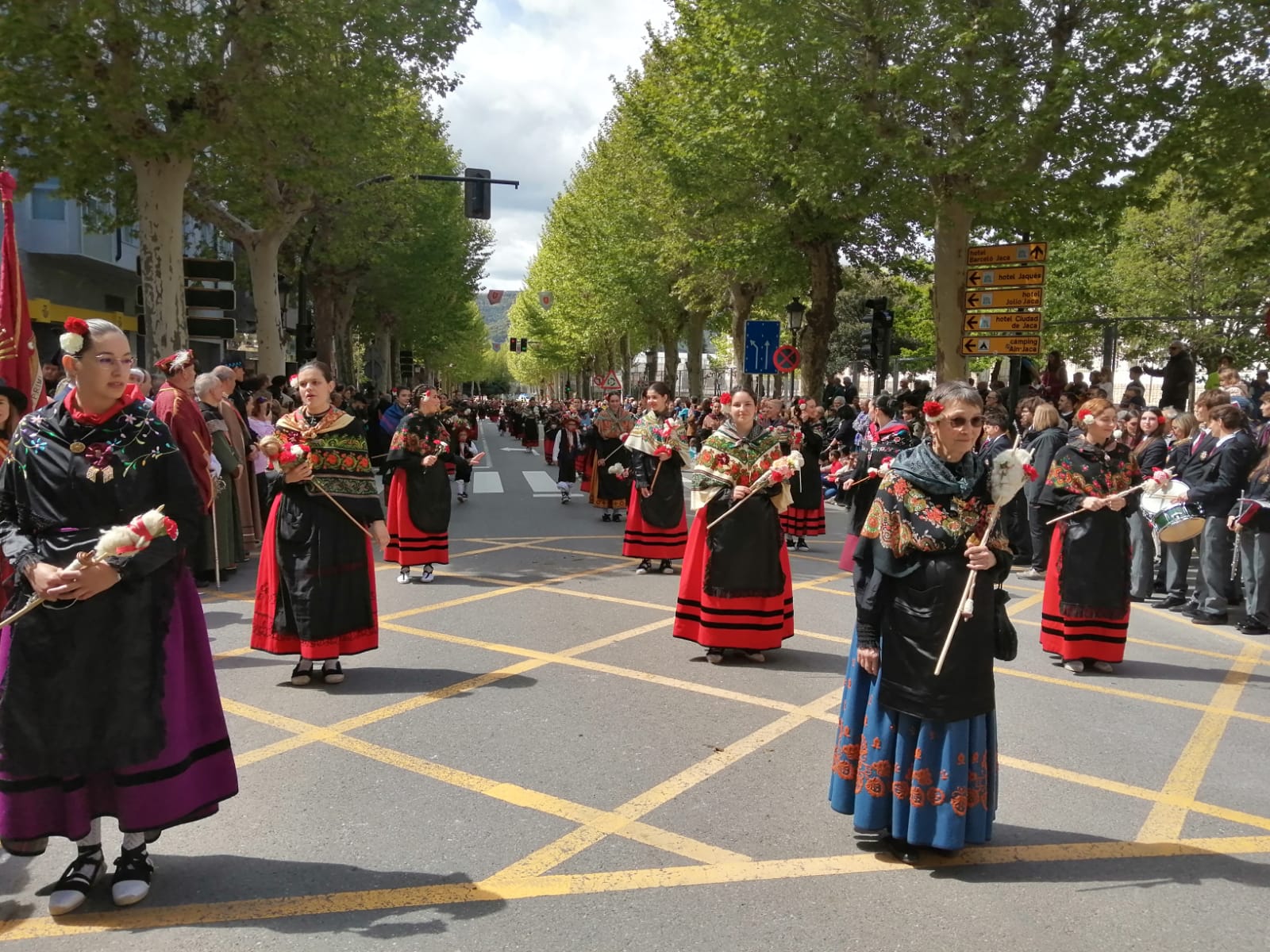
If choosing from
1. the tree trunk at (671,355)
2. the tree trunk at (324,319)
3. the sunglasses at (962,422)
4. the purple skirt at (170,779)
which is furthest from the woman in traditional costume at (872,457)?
the tree trunk at (671,355)

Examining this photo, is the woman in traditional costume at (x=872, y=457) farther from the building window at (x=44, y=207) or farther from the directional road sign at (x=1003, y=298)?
the building window at (x=44, y=207)

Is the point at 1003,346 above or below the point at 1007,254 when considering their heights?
below

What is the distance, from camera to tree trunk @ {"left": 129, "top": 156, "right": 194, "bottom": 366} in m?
15.9

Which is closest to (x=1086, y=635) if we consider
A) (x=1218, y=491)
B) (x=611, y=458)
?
(x=1218, y=491)

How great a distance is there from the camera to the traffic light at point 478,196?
64.2ft

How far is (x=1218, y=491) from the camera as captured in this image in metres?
8.94

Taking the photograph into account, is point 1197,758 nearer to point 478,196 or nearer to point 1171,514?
point 1171,514

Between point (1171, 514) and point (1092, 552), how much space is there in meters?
0.76

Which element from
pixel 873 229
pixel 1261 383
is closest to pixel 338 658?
pixel 1261 383

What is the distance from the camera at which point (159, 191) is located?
1595 centimetres

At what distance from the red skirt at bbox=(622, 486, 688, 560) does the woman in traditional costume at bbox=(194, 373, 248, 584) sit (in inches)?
161

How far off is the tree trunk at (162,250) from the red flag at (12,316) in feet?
33.8

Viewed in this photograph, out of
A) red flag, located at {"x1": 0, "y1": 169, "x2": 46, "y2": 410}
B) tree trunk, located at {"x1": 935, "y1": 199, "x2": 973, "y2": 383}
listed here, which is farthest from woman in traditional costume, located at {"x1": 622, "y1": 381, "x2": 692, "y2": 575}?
tree trunk, located at {"x1": 935, "y1": 199, "x2": 973, "y2": 383}

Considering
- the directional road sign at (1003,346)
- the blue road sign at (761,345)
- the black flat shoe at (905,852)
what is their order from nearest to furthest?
the black flat shoe at (905,852)
the directional road sign at (1003,346)
the blue road sign at (761,345)
